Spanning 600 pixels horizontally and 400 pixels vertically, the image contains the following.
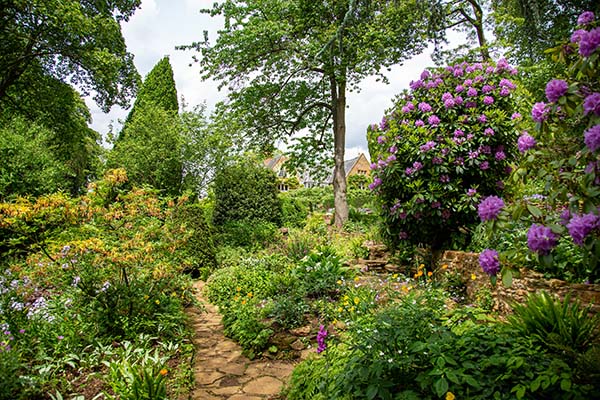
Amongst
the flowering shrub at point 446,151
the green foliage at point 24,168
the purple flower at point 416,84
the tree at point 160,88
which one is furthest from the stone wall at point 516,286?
the tree at point 160,88

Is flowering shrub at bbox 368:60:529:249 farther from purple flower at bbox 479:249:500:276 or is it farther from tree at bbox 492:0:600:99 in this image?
purple flower at bbox 479:249:500:276

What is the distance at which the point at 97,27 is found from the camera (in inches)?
420

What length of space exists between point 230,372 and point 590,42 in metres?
3.75

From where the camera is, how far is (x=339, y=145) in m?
11.8

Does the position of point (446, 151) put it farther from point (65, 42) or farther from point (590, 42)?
point (65, 42)

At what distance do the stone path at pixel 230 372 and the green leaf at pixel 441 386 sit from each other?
5.60ft

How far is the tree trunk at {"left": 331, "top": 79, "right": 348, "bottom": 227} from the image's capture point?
1184cm

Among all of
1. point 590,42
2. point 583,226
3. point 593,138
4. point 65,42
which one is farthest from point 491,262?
point 65,42

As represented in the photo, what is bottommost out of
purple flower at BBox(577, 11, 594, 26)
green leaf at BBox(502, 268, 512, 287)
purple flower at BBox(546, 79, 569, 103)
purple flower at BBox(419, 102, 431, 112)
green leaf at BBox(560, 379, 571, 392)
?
green leaf at BBox(560, 379, 571, 392)

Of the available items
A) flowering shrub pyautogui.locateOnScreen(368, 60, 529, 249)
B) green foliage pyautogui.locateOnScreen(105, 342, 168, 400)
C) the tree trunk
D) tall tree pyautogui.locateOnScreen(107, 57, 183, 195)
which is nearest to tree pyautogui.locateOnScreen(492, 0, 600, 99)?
flowering shrub pyautogui.locateOnScreen(368, 60, 529, 249)

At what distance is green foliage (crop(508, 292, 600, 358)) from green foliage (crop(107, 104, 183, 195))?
1008 centimetres

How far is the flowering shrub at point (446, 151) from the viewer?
4.82 metres

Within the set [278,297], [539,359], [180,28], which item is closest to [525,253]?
[539,359]

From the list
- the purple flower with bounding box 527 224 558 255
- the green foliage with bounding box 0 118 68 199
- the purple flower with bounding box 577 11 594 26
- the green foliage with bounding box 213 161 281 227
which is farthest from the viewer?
the green foliage with bounding box 213 161 281 227
